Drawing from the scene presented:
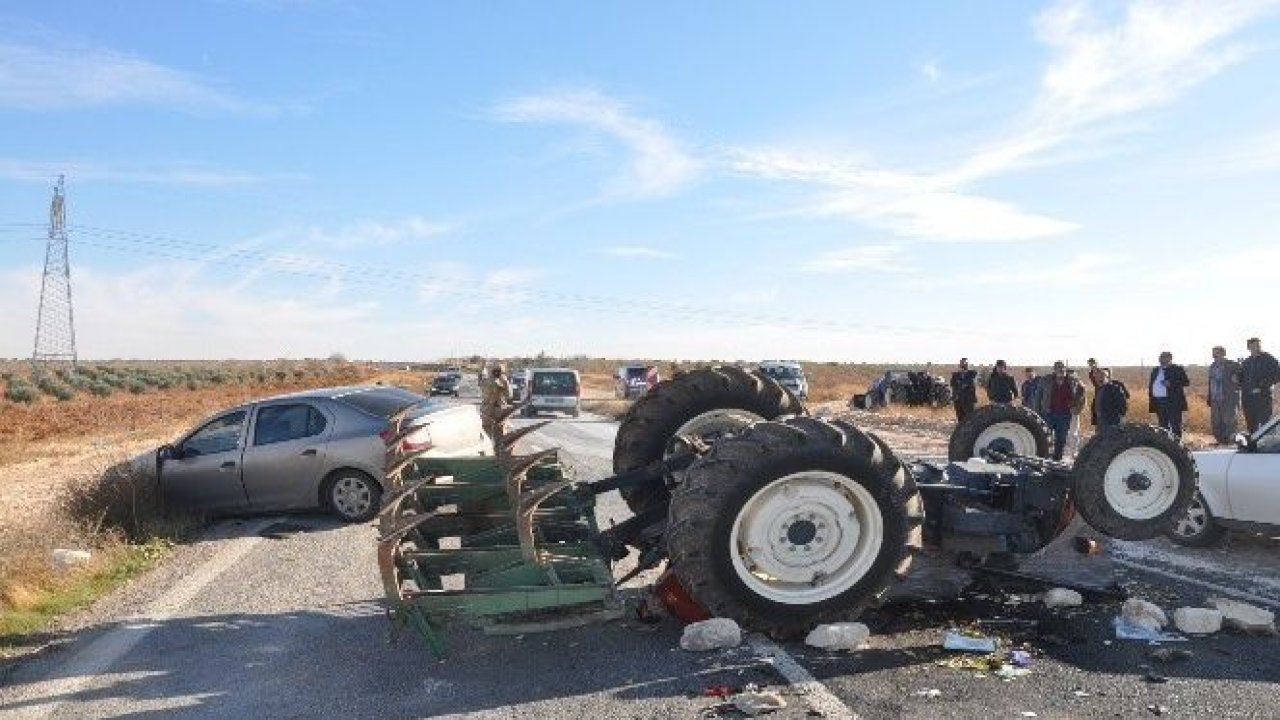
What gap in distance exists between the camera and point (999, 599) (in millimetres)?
6430

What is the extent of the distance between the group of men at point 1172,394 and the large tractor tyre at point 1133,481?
7939 mm

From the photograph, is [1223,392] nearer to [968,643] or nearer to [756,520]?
[968,643]

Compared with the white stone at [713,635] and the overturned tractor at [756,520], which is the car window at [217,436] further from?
the white stone at [713,635]

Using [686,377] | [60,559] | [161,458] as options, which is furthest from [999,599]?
[161,458]

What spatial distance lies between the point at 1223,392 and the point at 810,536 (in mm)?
12358

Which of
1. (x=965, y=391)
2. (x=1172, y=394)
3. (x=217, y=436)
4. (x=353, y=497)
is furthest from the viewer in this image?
(x=965, y=391)

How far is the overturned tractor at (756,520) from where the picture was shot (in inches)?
215

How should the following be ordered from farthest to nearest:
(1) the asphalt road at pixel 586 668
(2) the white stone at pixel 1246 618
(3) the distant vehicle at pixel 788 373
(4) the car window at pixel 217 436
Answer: (3) the distant vehicle at pixel 788 373
(4) the car window at pixel 217 436
(2) the white stone at pixel 1246 618
(1) the asphalt road at pixel 586 668

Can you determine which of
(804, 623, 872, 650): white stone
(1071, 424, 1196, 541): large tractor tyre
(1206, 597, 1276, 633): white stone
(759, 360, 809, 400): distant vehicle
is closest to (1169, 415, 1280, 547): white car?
(1071, 424, 1196, 541): large tractor tyre

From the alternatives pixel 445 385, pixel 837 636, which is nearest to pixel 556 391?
pixel 445 385

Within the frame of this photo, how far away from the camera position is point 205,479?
11.1 m

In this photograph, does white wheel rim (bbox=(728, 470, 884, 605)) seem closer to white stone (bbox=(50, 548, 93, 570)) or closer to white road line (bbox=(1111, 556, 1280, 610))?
white road line (bbox=(1111, 556, 1280, 610))

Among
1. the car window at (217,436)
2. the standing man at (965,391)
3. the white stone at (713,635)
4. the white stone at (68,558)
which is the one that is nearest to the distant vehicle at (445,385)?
the standing man at (965,391)

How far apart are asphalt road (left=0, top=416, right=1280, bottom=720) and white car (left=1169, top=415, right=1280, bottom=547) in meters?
0.79
